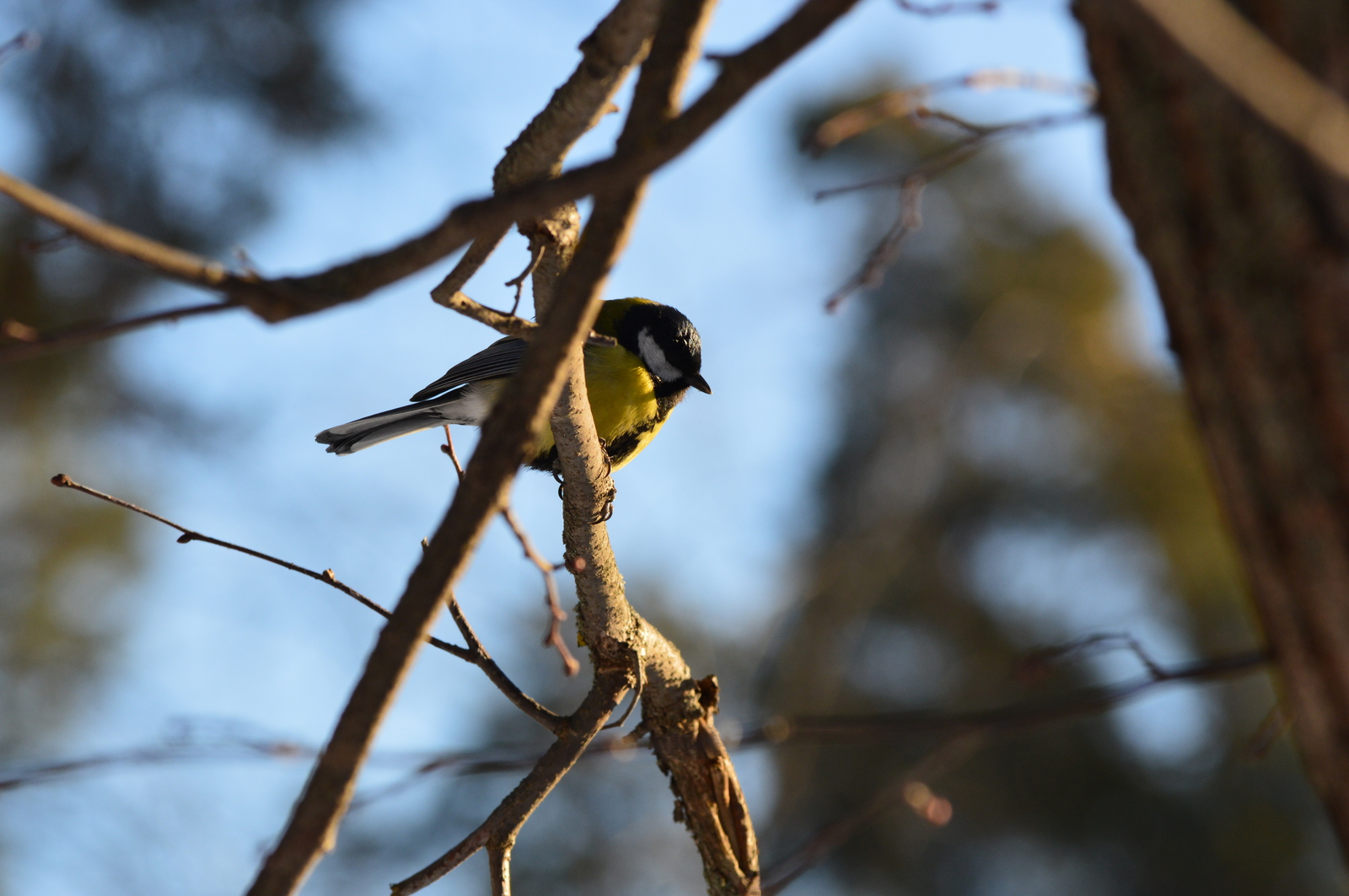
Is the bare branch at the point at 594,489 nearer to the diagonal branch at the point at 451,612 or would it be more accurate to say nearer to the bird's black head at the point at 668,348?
the diagonal branch at the point at 451,612

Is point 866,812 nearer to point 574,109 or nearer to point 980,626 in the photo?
point 574,109

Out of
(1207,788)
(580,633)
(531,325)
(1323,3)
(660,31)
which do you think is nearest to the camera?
(1323,3)

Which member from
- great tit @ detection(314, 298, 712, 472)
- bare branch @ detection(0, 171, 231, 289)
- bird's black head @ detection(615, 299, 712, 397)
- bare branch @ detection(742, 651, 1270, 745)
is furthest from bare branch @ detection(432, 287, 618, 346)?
bird's black head @ detection(615, 299, 712, 397)

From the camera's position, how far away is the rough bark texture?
84 centimetres

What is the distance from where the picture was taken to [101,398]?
725cm

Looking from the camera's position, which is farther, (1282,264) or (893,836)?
(893,836)

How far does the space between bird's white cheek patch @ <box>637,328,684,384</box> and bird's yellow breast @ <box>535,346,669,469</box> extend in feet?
0.36

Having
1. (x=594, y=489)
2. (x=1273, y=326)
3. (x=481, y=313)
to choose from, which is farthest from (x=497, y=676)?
(x=1273, y=326)

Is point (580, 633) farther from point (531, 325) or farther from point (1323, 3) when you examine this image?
point (1323, 3)

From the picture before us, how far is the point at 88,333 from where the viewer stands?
0.84 m

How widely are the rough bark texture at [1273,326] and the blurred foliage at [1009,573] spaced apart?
7.54 m

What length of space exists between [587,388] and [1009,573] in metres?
9.07

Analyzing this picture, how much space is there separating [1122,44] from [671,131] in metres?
0.46

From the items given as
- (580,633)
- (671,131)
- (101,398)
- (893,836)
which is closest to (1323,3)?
(671,131)
